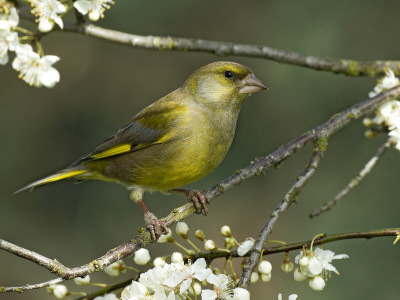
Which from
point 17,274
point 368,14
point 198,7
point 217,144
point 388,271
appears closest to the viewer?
point 217,144

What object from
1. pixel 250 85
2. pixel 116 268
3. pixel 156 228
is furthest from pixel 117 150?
pixel 116 268

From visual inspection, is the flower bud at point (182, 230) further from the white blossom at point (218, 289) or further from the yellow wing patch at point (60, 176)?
the yellow wing patch at point (60, 176)

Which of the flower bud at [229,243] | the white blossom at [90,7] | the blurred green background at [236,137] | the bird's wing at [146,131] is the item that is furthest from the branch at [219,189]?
the blurred green background at [236,137]

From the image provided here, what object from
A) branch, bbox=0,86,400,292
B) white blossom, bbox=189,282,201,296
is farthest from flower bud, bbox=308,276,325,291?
white blossom, bbox=189,282,201,296

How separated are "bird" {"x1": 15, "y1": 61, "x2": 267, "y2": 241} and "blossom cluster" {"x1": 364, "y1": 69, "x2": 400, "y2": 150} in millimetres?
690

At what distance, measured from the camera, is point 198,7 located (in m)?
7.58

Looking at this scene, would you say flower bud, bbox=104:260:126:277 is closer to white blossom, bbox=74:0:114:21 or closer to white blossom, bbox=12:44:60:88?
white blossom, bbox=12:44:60:88

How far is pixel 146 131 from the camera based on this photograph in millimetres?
3801

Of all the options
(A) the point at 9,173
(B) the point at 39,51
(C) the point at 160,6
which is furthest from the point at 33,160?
(B) the point at 39,51

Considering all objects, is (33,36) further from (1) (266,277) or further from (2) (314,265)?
(2) (314,265)

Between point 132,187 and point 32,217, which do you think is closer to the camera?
point 132,187

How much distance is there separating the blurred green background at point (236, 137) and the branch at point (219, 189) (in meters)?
2.19

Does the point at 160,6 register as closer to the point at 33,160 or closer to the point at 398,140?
the point at 33,160

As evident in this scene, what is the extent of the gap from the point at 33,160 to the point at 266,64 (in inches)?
117
